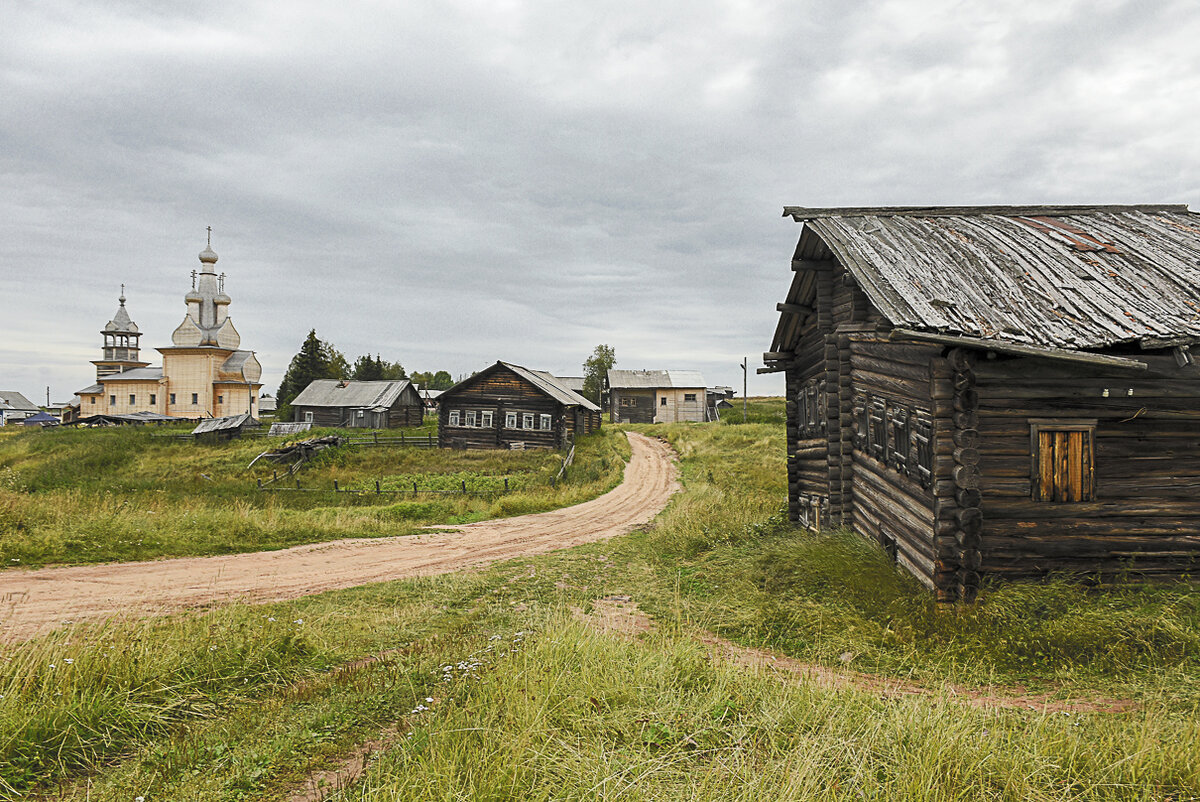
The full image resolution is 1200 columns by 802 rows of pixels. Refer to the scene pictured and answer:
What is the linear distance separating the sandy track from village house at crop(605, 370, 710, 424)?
143 ft

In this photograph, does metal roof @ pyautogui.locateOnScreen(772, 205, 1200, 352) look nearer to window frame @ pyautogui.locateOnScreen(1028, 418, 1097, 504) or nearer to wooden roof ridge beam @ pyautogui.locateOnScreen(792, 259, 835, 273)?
wooden roof ridge beam @ pyautogui.locateOnScreen(792, 259, 835, 273)

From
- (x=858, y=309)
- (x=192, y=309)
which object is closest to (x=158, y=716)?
(x=858, y=309)

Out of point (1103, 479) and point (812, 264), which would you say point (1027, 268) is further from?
point (812, 264)

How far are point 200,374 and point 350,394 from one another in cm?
2521

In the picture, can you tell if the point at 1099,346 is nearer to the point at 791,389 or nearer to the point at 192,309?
the point at 791,389

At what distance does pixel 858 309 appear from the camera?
11.7m

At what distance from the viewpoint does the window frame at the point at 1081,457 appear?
27.7 feet

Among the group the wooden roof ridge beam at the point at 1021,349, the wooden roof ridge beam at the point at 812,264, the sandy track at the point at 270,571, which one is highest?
the wooden roof ridge beam at the point at 812,264

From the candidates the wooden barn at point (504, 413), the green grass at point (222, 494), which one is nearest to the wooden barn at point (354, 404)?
the green grass at point (222, 494)

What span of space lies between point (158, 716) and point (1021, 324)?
10.7 metres

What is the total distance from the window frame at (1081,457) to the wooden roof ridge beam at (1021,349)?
3.71 feet

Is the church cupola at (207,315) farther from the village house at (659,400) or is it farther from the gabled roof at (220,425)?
the village house at (659,400)

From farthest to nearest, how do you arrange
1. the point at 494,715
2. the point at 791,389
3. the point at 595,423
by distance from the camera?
the point at 595,423, the point at 791,389, the point at 494,715

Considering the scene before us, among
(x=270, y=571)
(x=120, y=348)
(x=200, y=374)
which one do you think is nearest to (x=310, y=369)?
(x=200, y=374)
